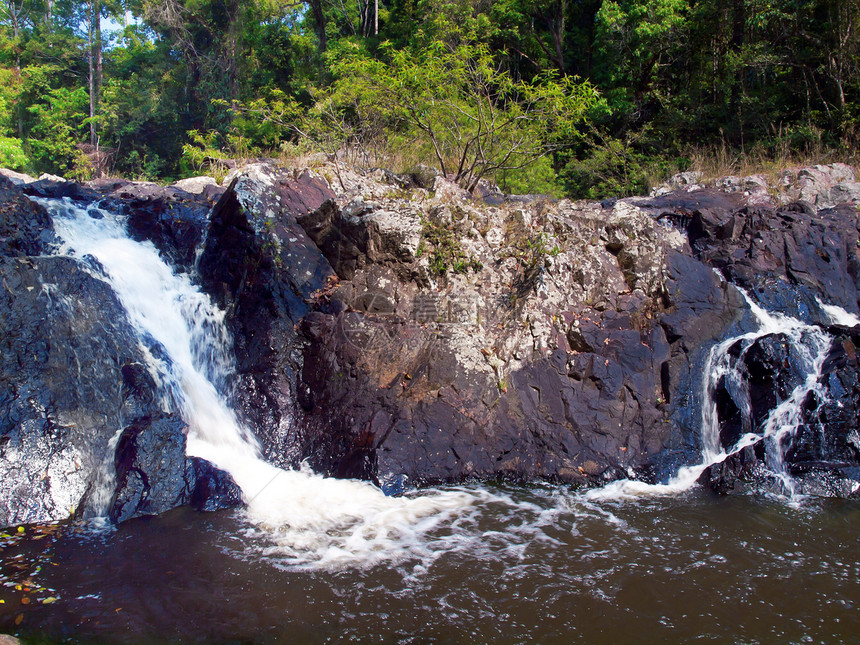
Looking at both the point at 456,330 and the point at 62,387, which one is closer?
the point at 62,387

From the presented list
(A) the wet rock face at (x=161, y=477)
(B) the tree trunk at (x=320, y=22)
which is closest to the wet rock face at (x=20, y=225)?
(A) the wet rock face at (x=161, y=477)

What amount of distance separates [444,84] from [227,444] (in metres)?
6.99

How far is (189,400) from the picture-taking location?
672 cm

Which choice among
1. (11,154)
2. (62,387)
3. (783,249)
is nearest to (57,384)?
(62,387)

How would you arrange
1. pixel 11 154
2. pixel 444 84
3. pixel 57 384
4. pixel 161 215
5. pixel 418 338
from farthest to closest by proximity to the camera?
pixel 11 154, pixel 444 84, pixel 161 215, pixel 418 338, pixel 57 384

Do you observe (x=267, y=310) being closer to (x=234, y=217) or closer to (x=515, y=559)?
(x=234, y=217)

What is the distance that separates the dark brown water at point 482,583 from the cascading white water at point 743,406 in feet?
1.96

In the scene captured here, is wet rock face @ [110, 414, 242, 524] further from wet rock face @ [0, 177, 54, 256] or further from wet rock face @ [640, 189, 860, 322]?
wet rock face @ [640, 189, 860, 322]

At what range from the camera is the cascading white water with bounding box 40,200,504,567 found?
4965 mm

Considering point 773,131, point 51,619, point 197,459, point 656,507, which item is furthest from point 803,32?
point 51,619

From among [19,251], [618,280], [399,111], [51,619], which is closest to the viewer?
[51,619]

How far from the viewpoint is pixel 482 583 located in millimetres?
4352

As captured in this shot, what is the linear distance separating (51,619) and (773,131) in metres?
16.5

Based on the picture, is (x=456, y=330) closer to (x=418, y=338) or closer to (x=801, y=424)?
(x=418, y=338)
